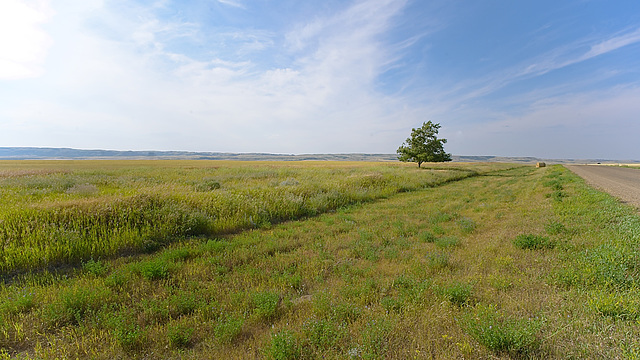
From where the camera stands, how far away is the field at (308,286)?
3.09m

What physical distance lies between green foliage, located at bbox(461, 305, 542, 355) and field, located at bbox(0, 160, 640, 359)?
19mm

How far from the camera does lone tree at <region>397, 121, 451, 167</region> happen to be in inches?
1883

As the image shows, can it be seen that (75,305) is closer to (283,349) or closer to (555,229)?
(283,349)

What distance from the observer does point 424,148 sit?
158 feet

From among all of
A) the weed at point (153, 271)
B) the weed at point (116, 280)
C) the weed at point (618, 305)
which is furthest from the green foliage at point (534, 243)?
the weed at point (116, 280)

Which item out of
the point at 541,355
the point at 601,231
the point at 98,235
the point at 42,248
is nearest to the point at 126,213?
the point at 98,235

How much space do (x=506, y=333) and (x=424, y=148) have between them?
49.6 m

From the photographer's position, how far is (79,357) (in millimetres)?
3137

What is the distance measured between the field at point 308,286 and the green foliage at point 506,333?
19 mm

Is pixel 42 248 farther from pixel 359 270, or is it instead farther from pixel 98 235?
pixel 359 270

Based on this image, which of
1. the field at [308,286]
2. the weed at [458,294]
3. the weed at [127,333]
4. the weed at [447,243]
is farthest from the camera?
the weed at [447,243]

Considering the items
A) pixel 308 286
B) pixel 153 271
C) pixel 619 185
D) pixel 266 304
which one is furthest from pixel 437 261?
pixel 619 185

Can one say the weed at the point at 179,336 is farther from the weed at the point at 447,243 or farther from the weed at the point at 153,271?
the weed at the point at 447,243

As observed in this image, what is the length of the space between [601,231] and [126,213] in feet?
43.5
